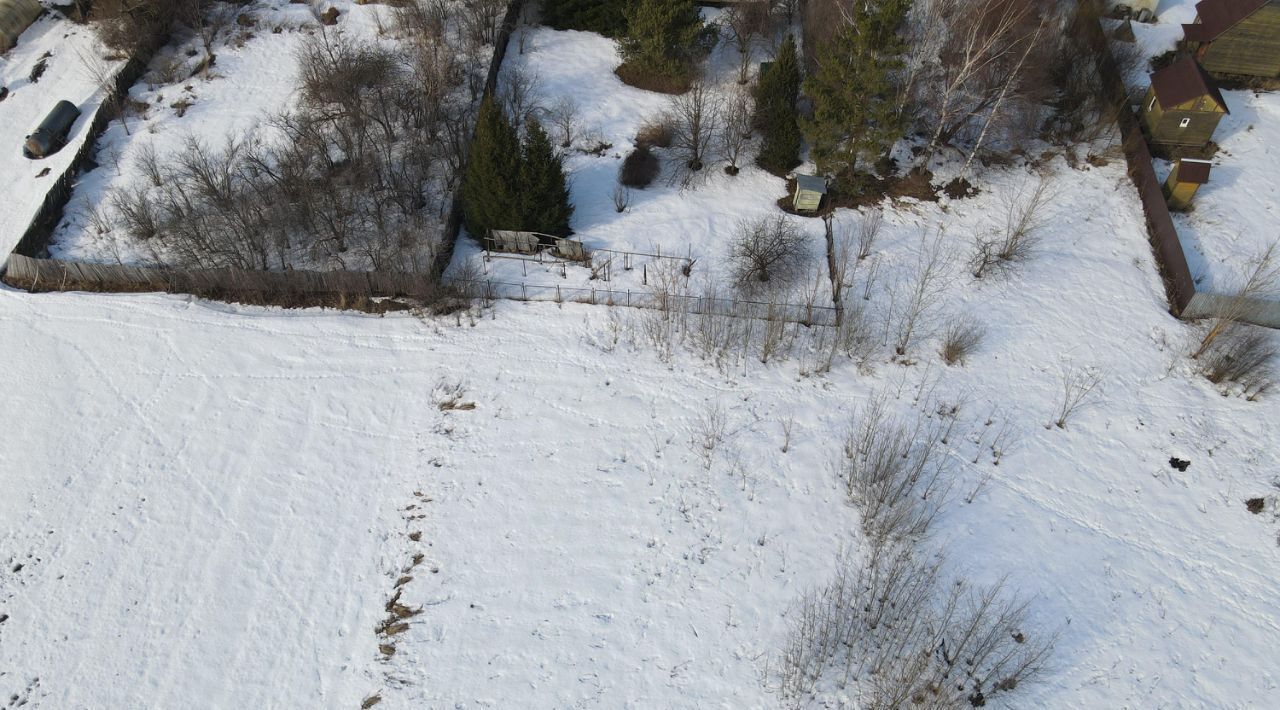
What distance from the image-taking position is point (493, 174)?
1004 inches

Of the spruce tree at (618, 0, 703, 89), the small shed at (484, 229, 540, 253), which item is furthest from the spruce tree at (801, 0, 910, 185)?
the small shed at (484, 229, 540, 253)

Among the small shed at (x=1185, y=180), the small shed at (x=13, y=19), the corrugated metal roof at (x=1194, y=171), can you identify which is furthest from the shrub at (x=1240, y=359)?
the small shed at (x=13, y=19)

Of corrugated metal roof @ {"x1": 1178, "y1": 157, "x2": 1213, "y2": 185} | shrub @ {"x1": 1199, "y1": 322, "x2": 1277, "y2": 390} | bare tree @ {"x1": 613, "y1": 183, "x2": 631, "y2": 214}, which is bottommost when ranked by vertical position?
shrub @ {"x1": 1199, "y1": 322, "x2": 1277, "y2": 390}

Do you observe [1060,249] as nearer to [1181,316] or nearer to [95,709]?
[1181,316]

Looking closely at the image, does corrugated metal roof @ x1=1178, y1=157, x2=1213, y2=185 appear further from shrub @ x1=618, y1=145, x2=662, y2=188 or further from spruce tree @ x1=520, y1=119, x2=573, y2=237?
spruce tree @ x1=520, y1=119, x2=573, y2=237

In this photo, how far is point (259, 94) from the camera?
32594mm

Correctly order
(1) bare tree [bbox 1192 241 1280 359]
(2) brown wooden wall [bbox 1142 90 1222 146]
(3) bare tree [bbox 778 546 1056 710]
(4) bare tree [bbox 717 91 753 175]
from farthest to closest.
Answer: (4) bare tree [bbox 717 91 753 175], (2) brown wooden wall [bbox 1142 90 1222 146], (1) bare tree [bbox 1192 241 1280 359], (3) bare tree [bbox 778 546 1056 710]

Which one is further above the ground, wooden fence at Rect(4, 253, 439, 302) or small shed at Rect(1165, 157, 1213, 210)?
small shed at Rect(1165, 157, 1213, 210)

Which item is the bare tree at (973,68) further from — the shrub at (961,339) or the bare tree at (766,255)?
the shrub at (961,339)

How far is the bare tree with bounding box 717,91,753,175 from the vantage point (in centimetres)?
3011

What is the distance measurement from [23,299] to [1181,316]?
39.8m

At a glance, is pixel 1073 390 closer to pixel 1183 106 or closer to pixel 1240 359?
pixel 1240 359

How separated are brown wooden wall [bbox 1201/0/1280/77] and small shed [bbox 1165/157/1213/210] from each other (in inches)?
286

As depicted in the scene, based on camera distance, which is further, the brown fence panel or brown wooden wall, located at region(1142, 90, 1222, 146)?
brown wooden wall, located at region(1142, 90, 1222, 146)
